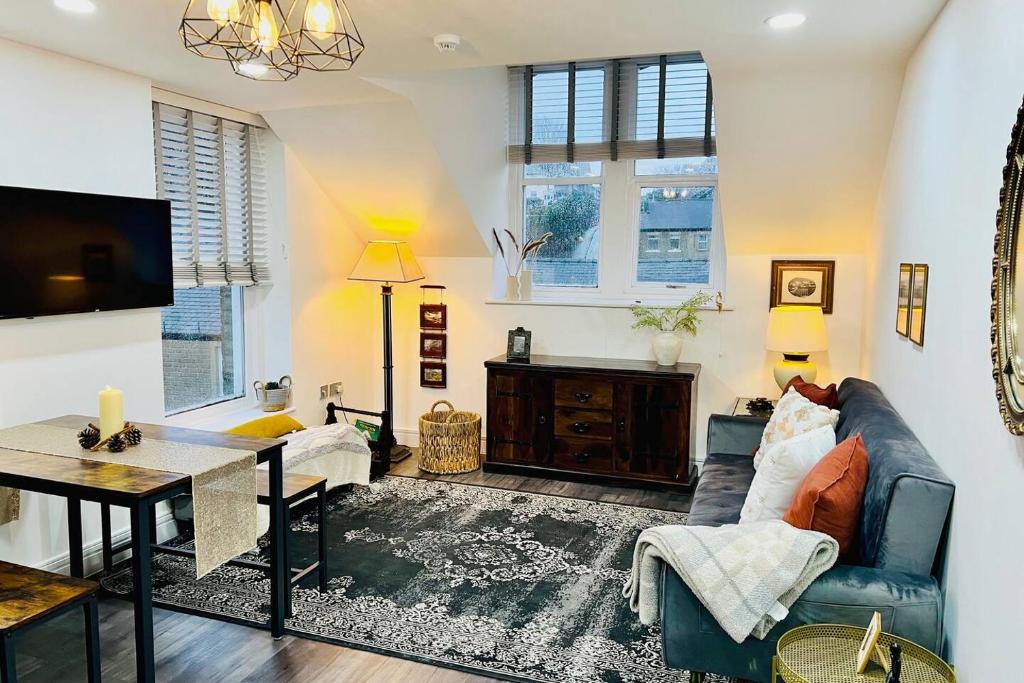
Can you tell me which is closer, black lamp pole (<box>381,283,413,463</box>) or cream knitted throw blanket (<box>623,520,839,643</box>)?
cream knitted throw blanket (<box>623,520,839,643</box>)

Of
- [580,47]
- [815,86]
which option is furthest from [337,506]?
[815,86]

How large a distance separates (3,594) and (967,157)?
10.1 ft

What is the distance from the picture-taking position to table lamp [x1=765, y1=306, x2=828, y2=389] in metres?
4.21

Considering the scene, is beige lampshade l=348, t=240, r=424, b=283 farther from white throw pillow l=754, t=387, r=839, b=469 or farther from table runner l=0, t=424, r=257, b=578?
white throw pillow l=754, t=387, r=839, b=469

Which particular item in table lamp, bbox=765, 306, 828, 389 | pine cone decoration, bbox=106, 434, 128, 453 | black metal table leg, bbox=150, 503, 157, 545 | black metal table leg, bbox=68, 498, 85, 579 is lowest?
black metal table leg, bbox=150, 503, 157, 545

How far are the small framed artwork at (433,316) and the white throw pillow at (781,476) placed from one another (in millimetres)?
3147

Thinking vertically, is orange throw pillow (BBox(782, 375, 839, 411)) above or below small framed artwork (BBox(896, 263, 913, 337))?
below

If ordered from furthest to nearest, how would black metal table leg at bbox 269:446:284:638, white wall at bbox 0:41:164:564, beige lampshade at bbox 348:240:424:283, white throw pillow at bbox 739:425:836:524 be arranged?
beige lampshade at bbox 348:240:424:283, white wall at bbox 0:41:164:564, black metal table leg at bbox 269:446:284:638, white throw pillow at bbox 739:425:836:524

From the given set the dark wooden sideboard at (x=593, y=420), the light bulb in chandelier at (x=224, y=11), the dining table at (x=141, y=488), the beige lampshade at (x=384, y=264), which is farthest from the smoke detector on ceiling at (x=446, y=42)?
the dark wooden sideboard at (x=593, y=420)

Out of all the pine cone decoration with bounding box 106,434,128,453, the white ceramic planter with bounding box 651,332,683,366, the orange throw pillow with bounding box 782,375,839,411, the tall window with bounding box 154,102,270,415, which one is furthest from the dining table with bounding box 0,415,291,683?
the white ceramic planter with bounding box 651,332,683,366

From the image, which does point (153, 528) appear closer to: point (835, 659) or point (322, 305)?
point (322, 305)

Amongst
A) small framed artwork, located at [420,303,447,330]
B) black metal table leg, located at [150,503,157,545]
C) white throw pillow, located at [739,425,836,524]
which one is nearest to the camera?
white throw pillow, located at [739,425,836,524]

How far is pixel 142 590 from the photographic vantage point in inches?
88.0

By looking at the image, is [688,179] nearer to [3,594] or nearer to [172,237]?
[172,237]
